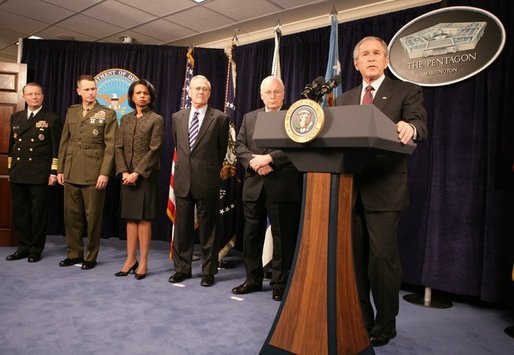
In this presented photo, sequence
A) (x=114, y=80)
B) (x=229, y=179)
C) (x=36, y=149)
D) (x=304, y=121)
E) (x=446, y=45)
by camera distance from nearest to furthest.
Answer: (x=304, y=121) → (x=446, y=45) → (x=36, y=149) → (x=229, y=179) → (x=114, y=80)

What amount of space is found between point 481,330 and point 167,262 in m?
2.47

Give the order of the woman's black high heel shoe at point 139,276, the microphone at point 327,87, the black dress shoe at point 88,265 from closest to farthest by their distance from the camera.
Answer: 1. the microphone at point 327,87
2. the woman's black high heel shoe at point 139,276
3. the black dress shoe at point 88,265

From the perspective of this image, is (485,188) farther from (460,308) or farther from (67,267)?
(67,267)

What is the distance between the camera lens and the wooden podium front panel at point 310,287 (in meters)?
1.41

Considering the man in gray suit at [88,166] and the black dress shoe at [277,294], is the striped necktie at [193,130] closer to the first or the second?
the man in gray suit at [88,166]

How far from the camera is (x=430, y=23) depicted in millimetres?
2873

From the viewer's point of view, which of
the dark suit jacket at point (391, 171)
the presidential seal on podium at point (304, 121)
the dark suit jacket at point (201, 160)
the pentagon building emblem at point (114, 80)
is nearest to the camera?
the presidential seal on podium at point (304, 121)

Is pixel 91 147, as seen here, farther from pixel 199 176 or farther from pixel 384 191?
pixel 384 191

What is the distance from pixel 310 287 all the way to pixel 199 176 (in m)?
1.55

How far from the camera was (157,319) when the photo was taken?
213cm

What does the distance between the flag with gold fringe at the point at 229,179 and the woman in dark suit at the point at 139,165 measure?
2.14ft

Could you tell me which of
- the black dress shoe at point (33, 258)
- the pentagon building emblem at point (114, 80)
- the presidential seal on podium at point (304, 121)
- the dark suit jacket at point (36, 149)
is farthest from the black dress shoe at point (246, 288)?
the pentagon building emblem at point (114, 80)

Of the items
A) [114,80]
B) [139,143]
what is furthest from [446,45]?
[114,80]

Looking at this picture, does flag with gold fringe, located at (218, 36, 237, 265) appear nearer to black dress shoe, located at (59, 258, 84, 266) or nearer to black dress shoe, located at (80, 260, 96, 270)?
black dress shoe, located at (80, 260, 96, 270)
